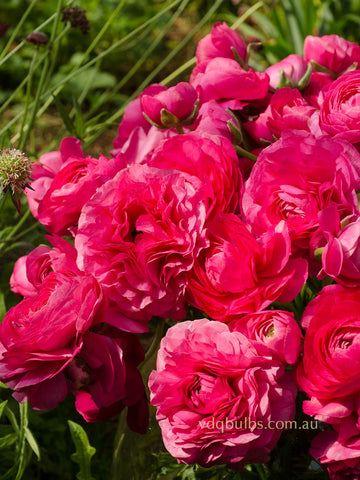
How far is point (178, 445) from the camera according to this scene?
0.52 metres

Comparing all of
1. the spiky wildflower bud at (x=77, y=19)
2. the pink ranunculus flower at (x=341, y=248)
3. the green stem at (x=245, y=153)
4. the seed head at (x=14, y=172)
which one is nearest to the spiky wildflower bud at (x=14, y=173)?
the seed head at (x=14, y=172)

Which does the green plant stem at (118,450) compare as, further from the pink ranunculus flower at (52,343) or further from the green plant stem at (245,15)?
the green plant stem at (245,15)

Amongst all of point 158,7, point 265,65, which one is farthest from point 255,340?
point 158,7

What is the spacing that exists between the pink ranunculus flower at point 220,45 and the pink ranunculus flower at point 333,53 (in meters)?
0.08

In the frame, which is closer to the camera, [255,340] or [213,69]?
[255,340]

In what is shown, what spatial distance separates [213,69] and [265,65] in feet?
4.52

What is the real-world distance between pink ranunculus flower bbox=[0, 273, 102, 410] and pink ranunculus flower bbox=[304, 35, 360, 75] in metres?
0.38

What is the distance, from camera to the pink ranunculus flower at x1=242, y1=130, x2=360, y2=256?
53 cm

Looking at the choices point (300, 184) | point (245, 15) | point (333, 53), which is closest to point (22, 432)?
point (300, 184)

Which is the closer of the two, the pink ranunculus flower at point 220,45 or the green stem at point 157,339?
the green stem at point 157,339

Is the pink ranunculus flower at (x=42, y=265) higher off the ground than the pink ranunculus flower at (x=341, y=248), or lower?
higher

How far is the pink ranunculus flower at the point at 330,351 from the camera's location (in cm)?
50

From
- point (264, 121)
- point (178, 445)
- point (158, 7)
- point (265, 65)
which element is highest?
point (264, 121)

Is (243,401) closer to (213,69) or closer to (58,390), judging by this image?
(58,390)
